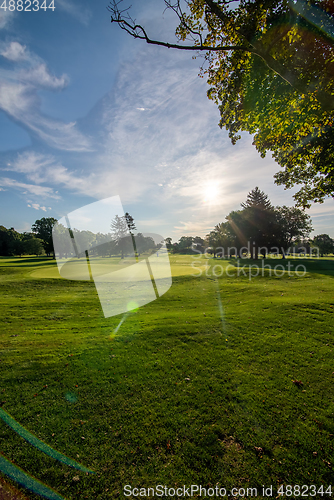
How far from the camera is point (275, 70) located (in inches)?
223

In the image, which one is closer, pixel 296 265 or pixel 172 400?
pixel 172 400

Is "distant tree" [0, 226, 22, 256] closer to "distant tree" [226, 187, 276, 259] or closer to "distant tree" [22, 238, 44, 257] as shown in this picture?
"distant tree" [22, 238, 44, 257]

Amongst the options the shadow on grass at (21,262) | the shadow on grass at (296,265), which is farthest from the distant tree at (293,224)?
the shadow on grass at (21,262)

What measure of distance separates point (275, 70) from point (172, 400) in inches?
381

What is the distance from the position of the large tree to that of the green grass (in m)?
8.43

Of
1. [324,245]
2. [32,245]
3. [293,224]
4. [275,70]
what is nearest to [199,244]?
[324,245]

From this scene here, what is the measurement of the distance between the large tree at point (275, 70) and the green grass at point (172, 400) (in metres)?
8.43

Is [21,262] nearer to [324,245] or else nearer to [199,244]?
[324,245]

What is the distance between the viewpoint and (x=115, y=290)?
56.5ft

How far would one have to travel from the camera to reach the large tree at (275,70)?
5.83 meters

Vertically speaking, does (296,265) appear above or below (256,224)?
below

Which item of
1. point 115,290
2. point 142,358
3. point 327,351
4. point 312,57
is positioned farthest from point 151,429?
point 115,290

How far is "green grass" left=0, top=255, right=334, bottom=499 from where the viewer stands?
314 centimetres

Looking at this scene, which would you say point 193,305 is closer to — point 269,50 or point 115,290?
point 115,290
